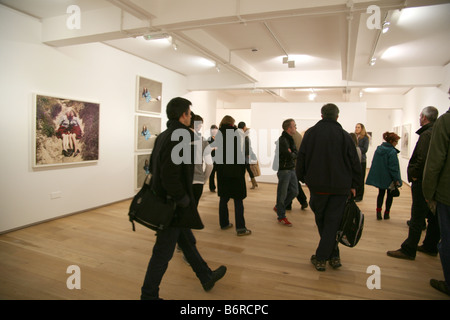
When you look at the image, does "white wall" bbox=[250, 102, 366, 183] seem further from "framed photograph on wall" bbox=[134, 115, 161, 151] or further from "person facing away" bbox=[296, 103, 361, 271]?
"person facing away" bbox=[296, 103, 361, 271]

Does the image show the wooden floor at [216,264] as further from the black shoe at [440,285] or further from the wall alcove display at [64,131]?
the wall alcove display at [64,131]

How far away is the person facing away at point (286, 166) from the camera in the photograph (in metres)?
4.64

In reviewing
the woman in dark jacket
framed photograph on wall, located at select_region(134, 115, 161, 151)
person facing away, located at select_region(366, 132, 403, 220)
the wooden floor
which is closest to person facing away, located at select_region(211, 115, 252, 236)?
the woman in dark jacket

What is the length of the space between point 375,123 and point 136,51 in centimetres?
1295

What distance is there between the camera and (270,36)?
543 cm

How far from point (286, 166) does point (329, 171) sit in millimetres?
1784

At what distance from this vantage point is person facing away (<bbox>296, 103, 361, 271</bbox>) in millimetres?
2947

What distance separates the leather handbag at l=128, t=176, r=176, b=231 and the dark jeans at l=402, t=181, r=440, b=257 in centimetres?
287

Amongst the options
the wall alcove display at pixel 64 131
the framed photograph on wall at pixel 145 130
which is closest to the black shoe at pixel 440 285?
the wall alcove display at pixel 64 131

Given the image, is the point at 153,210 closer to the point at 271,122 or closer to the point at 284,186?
the point at 284,186

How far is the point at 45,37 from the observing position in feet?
14.8

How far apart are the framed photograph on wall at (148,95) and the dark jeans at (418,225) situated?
18.0 ft

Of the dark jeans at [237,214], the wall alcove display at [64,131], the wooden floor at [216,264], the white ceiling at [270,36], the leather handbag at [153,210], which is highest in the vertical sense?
the white ceiling at [270,36]

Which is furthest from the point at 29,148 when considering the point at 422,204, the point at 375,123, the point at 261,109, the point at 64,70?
the point at 375,123
